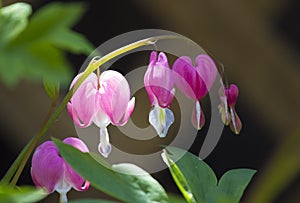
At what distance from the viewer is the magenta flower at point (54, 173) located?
0.77m

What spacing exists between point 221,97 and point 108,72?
0.12 metres

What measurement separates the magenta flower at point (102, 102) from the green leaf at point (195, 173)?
7 centimetres

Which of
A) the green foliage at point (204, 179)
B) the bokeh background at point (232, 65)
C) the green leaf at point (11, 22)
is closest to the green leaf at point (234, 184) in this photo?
the green foliage at point (204, 179)

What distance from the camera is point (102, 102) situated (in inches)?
32.4

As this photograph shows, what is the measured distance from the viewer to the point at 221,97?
0.79 metres

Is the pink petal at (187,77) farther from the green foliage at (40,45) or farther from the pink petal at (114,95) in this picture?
the green foliage at (40,45)

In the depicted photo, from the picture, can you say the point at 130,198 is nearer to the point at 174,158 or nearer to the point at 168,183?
the point at 174,158

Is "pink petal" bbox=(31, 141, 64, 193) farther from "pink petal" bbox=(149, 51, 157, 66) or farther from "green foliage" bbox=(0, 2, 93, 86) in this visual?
"green foliage" bbox=(0, 2, 93, 86)

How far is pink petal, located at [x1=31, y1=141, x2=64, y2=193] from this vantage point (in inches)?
30.6

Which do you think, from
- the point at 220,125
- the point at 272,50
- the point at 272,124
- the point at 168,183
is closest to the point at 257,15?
the point at 272,50

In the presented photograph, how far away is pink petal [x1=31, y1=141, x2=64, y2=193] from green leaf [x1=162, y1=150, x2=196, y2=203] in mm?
107

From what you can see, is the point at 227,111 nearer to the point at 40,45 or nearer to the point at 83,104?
the point at 83,104

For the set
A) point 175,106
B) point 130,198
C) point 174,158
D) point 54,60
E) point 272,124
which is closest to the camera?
point 54,60

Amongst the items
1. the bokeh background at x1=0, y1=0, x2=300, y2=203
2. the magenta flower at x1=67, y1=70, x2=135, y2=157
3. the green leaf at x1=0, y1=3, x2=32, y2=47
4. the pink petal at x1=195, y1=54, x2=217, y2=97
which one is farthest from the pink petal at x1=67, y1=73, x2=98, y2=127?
the bokeh background at x1=0, y1=0, x2=300, y2=203
